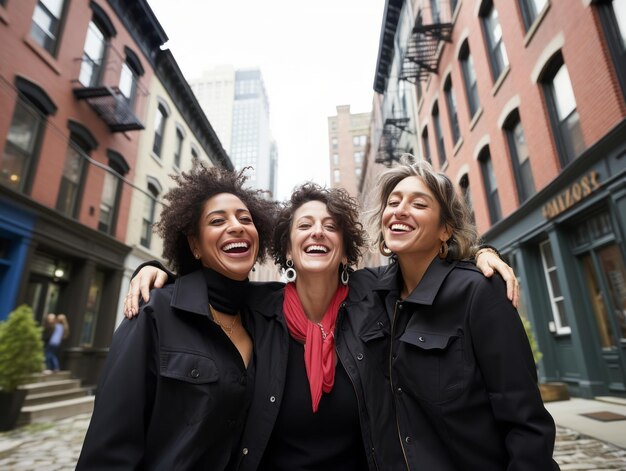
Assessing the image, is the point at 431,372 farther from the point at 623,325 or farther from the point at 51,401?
the point at 51,401

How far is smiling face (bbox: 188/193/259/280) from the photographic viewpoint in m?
2.58

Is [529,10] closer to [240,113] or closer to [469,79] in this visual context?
[469,79]

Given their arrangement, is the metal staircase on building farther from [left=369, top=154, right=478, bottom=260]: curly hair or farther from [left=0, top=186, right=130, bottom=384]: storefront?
[left=369, top=154, right=478, bottom=260]: curly hair

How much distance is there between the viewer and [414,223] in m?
2.46

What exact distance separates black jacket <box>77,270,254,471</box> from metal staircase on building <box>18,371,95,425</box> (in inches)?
296

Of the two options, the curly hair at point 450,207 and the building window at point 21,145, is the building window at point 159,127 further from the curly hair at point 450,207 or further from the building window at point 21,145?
the curly hair at point 450,207

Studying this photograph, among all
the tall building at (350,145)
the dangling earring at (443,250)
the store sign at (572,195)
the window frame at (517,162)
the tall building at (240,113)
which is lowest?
the dangling earring at (443,250)

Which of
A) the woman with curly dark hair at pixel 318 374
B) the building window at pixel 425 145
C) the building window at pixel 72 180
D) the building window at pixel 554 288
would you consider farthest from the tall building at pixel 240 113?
the woman with curly dark hair at pixel 318 374

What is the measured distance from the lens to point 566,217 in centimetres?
830

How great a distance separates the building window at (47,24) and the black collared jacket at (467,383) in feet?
43.6

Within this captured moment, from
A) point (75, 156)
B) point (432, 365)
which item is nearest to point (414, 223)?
point (432, 365)

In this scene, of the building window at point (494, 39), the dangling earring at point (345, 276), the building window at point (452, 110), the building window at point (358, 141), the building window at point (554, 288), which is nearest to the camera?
the dangling earring at point (345, 276)

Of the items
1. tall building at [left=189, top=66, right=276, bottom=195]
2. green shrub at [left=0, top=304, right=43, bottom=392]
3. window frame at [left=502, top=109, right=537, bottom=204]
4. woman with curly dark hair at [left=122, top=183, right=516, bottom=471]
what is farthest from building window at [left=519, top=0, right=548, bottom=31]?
tall building at [left=189, top=66, right=276, bottom=195]

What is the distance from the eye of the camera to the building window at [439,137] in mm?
15852
